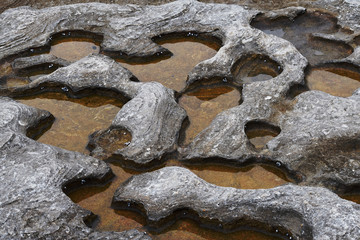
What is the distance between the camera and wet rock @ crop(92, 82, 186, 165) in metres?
6.80

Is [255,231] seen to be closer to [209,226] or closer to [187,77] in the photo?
[209,226]

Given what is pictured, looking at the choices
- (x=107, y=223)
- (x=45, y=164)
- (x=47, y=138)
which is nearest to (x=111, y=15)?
(x=47, y=138)

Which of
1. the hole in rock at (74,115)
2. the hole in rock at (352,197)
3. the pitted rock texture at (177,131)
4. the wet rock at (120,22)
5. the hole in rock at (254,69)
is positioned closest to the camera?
the pitted rock texture at (177,131)

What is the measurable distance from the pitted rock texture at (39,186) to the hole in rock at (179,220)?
251 millimetres

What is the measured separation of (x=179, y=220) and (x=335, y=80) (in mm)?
4238

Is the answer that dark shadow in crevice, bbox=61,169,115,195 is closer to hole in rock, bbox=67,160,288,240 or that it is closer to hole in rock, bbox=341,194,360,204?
hole in rock, bbox=67,160,288,240

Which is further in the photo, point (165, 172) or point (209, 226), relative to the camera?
point (165, 172)

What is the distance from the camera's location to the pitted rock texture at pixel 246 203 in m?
5.19

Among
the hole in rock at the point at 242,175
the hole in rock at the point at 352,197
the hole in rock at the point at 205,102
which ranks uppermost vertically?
the hole in rock at the point at 205,102

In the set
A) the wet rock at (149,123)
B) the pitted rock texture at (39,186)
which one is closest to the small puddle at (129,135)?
the wet rock at (149,123)

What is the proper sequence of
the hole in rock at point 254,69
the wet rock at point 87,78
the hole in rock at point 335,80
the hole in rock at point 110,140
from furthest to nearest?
the hole in rock at point 254,69, the wet rock at point 87,78, the hole in rock at point 335,80, the hole in rock at point 110,140

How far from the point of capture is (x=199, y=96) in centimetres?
818

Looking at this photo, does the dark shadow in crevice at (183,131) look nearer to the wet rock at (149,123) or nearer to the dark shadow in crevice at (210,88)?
the wet rock at (149,123)

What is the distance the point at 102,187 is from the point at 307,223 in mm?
2866
